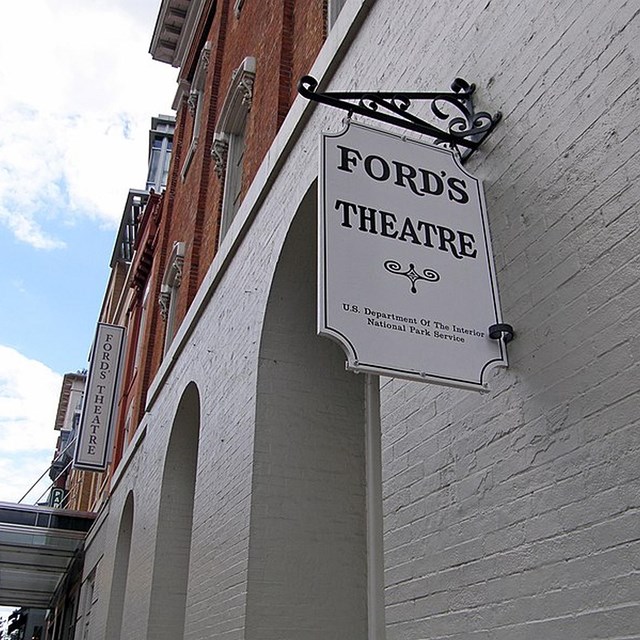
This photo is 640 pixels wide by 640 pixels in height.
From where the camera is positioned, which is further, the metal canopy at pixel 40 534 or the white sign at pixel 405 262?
the metal canopy at pixel 40 534

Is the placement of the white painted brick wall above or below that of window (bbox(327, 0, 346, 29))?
below

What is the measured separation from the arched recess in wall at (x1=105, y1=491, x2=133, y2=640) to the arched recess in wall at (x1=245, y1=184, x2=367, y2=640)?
777 centimetres

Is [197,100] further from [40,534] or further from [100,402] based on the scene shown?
[40,534]

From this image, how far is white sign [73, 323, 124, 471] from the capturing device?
1834 centimetres

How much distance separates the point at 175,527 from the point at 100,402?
1008 centimetres

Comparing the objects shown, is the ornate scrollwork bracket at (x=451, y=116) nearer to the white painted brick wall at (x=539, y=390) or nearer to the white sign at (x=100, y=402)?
the white painted brick wall at (x=539, y=390)

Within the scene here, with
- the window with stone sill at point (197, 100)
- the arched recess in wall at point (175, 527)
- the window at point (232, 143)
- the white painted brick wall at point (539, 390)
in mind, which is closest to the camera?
the white painted brick wall at point (539, 390)

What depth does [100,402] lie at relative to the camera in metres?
19.2

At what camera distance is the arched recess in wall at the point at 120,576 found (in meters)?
13.3

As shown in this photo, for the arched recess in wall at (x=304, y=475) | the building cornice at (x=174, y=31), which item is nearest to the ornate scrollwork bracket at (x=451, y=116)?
the arched recess in wall at (x=304, y=475)

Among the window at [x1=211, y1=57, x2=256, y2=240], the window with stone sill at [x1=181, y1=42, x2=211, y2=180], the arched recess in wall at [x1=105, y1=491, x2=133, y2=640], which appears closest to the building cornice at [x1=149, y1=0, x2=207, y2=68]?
the window with stone sill at [x1=181, y1=42, x2=211, y2=180]

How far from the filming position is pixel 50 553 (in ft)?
73.6

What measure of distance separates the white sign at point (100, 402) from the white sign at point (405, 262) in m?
16.4

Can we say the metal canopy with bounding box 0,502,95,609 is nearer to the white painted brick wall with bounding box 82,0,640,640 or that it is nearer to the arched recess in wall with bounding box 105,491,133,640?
the arched recess in wall with bounding box 105,491,133,640
